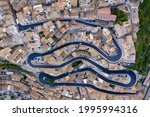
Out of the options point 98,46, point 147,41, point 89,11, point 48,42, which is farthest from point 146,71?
Result: point 48,42

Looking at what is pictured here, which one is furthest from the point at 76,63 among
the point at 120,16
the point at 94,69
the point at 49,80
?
the point at 120,16

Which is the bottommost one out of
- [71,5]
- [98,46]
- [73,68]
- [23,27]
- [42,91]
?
[42,91]

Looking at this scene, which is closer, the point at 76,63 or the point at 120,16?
the point at 120,16

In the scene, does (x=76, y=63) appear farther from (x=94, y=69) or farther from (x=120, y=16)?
(x=120, y=16)

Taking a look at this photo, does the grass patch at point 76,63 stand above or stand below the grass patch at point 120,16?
below

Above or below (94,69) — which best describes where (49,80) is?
below

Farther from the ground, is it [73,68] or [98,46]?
[98,46]

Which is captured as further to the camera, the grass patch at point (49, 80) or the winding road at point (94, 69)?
the grass patch at point (49, 80)

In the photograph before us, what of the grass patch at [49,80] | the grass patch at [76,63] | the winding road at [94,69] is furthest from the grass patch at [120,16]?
the grass patch at [49,80]

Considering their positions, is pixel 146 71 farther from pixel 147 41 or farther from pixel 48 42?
pixel 48 42

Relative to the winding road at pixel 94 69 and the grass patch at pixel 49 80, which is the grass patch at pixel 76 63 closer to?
the winding road at pixel 94 69

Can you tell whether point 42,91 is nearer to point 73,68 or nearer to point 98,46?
point 73,68
